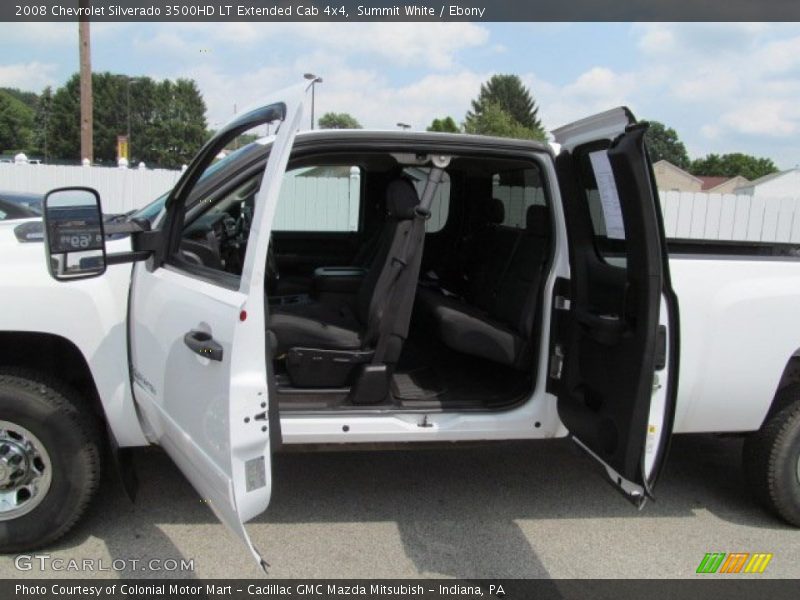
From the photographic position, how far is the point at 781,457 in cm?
320

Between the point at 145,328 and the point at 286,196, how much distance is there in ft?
16.8

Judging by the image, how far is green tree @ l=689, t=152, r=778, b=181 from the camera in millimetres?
82000

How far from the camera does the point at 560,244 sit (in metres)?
3.04

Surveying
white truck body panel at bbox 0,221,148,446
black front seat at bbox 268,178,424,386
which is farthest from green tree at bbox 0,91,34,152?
black front seat at bbox 268,178,424,386

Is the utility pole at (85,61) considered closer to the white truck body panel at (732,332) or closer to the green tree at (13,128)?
the white truck body panel at (732,332)

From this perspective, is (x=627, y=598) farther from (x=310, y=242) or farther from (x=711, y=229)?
(x=711, y=229)

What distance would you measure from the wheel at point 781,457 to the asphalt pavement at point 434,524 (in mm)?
164

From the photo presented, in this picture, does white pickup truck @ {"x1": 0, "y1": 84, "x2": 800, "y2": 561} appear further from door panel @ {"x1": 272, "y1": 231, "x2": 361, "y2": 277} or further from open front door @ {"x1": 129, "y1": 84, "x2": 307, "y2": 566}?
door panel @ {"x1": 272, "y1": 231, "x2": 361, "y2": 277}

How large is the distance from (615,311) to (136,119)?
88.4m

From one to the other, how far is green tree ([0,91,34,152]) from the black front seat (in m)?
94.7

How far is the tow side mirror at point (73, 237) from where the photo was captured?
2.22 m

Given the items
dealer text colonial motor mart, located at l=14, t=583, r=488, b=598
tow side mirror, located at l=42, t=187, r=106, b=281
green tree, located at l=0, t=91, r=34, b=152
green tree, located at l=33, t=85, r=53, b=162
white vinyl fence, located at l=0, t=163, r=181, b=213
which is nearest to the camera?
tow side mirror, located at l=42, t=187, r=106, b=281

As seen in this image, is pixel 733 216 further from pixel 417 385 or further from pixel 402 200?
pixel 402 200

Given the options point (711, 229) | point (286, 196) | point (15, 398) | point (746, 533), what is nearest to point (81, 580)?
point (15, 398)
